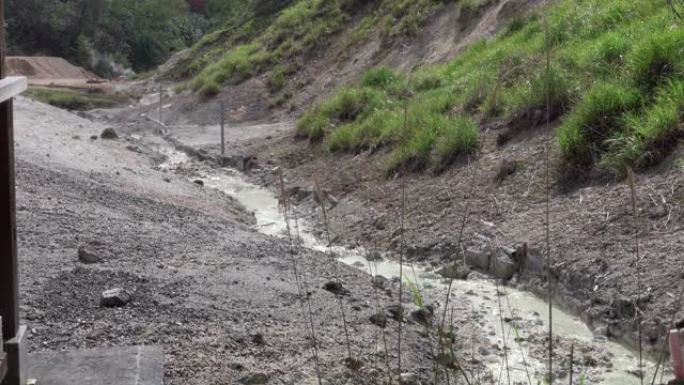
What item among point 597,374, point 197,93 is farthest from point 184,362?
point 197,93

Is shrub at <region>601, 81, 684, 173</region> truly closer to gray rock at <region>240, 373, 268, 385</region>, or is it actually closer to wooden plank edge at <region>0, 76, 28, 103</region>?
gray rock at <region>240, 373, 268, 385</region>

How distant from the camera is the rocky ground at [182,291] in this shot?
513 cm

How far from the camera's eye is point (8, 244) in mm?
3789

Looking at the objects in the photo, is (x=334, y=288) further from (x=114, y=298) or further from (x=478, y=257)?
(x=478, y=257)

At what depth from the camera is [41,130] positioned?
56.0 feet

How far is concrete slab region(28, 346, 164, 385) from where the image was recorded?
13.7 ft

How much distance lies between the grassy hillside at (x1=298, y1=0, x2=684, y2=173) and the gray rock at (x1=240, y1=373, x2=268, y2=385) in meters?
2.61

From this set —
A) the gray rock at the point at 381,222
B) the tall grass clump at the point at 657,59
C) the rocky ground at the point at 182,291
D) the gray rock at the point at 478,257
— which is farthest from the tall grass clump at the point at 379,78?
the gray rock at the point at 478,257

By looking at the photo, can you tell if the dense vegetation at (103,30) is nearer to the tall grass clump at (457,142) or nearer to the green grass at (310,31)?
the green grass at (310,31)

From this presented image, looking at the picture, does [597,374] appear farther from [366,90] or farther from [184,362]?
[366,90]

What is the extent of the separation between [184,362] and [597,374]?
239 cm

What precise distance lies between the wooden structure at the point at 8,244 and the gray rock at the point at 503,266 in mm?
4914

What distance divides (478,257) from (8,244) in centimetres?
530

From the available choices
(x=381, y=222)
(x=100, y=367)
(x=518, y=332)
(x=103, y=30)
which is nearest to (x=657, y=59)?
(x=381, y=222)
